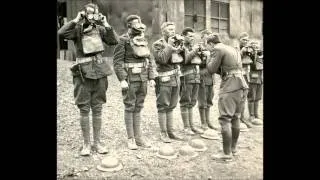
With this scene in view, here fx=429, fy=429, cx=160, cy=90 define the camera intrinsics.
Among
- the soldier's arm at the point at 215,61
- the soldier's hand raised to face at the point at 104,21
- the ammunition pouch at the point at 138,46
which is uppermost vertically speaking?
the soldier's hand raised to face at the point at 104,21

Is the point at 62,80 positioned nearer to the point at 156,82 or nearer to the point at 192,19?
the point at 156,82

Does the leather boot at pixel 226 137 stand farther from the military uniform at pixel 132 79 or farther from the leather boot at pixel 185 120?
the military uniform at pixel 132 79

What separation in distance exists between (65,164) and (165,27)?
2223 mm

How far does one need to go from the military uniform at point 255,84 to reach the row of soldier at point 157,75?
0.20 feet

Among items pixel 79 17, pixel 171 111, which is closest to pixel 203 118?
pixel 171 111

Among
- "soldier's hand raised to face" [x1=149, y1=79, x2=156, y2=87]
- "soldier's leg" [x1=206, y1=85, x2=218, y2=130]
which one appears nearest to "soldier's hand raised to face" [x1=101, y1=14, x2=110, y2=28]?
"soldier's hand raised to face" [x1=149, y1=79, x2=156, y2=87]

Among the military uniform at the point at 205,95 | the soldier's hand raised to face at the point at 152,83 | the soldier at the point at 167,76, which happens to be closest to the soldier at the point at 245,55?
the military uniform at the point at 205,95

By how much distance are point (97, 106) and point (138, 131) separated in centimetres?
65

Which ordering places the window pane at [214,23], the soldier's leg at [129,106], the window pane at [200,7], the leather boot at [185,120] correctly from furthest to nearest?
the window pane at [214,23], the window pane at [200,7], the leather boot at [185,120], the soldier's leg at [129,106]

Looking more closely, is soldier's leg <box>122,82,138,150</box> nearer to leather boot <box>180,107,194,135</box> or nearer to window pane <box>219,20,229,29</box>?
leather boot <box>180,107,194,135</box>

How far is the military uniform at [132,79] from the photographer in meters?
5.53

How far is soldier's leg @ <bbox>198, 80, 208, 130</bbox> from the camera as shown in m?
6.00

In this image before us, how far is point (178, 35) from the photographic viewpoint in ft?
19.4

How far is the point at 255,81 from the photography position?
6262 mm
